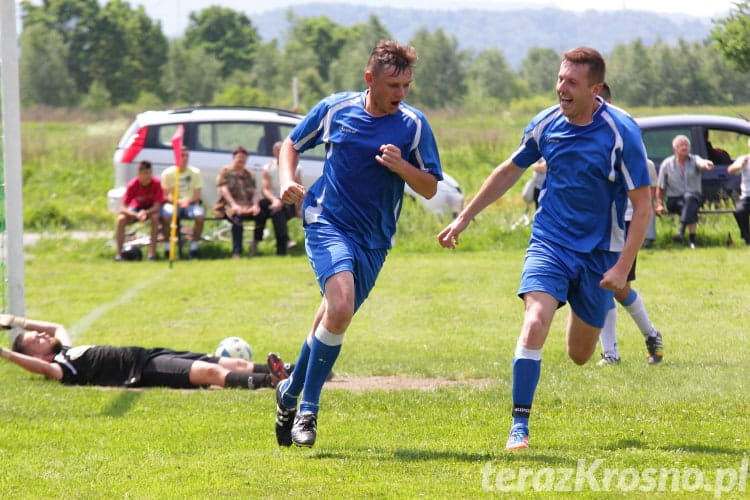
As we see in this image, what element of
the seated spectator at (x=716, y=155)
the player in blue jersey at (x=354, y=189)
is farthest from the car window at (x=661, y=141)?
the player in blue jersey at (x=354, y=189)

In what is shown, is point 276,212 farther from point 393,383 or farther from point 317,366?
point 317,366

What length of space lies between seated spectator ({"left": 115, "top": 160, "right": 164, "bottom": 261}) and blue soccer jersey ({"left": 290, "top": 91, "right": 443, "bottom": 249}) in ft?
41.4

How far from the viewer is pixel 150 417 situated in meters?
8.71

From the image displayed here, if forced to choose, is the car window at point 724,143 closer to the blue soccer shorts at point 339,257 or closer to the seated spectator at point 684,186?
the seated spectator at point 684,186

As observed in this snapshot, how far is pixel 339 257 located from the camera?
668 centimetres

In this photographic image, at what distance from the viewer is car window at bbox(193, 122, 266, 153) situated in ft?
68.5

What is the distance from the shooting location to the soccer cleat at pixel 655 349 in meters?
10.1

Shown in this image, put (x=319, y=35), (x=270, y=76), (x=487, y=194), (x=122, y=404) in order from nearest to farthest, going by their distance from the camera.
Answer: (x=487, y=194), (x=122, y=404), (x=270, y=76), (x=319, y=35)

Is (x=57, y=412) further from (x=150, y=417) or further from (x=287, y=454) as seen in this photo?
(x=287, y=454)

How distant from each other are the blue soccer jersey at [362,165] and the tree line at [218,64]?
38492 millimetres

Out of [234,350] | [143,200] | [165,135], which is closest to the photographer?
[234,350]

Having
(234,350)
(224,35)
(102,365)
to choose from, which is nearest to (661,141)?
(234,350)

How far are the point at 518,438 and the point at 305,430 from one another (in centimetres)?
116

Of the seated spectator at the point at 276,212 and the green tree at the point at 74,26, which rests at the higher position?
the green tree at the point at 74,26
